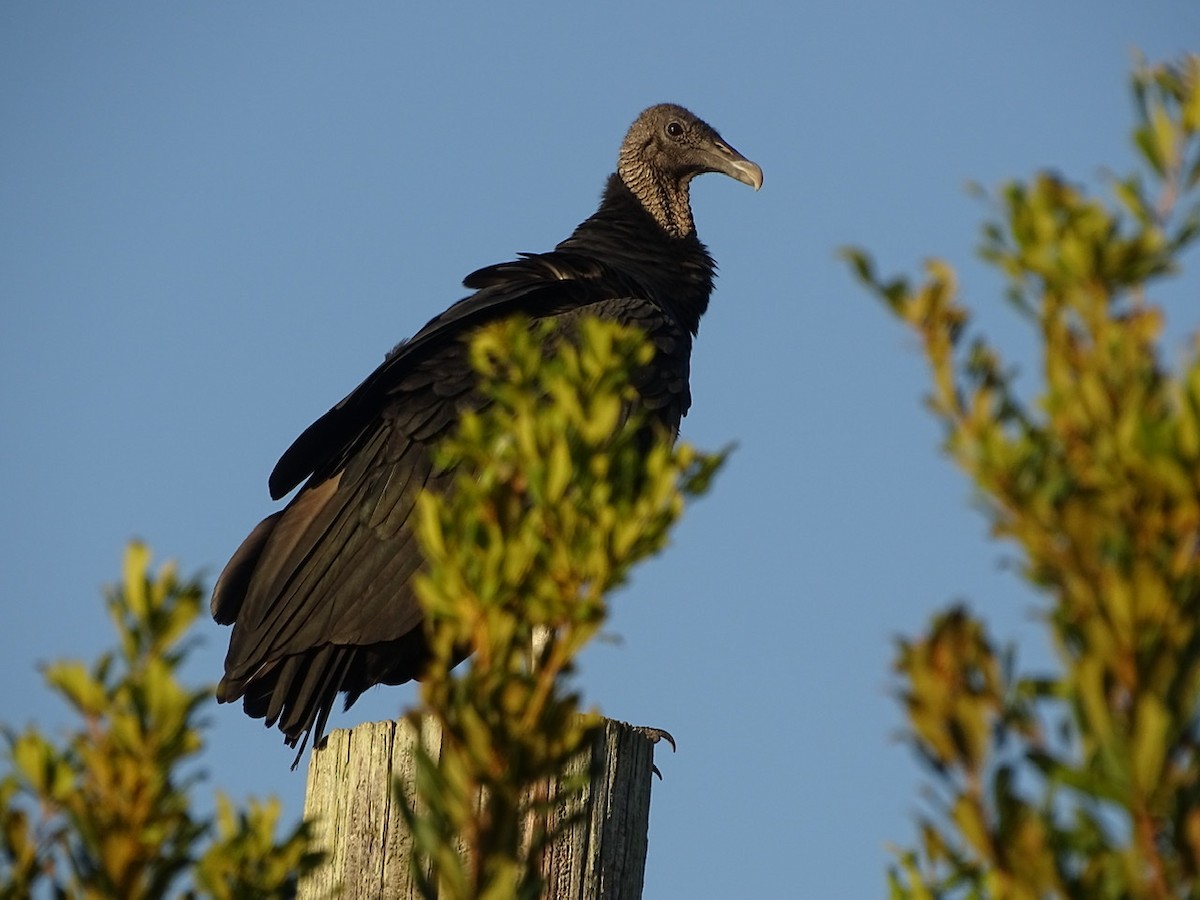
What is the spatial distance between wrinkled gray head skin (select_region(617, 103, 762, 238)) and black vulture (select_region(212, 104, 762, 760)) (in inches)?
38.4

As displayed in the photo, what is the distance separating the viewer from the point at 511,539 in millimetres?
1272

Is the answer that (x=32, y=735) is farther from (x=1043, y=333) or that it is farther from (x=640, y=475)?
(x=1043, y=333)

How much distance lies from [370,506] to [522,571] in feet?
9.76

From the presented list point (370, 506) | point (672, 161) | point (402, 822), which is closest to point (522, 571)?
point (402, 822)

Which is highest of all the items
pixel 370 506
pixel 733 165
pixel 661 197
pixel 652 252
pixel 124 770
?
pixel 733 165

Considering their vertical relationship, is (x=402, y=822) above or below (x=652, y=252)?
below

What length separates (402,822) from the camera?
267 cm

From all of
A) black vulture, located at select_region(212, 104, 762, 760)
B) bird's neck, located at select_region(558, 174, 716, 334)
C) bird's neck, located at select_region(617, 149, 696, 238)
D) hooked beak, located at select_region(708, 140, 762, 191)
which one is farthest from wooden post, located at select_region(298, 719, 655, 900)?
hooked beak, located at select_region(708, 140, 762, 191)

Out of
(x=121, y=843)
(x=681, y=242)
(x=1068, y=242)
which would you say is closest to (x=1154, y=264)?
(x=1068, y=242)

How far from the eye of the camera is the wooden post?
2.62 meters

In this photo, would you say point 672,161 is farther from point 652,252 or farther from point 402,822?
point 402,822

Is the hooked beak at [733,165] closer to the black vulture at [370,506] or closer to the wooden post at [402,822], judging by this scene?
the black vulture at [370,506]

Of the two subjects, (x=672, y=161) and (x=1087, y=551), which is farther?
(x=672, y=161)

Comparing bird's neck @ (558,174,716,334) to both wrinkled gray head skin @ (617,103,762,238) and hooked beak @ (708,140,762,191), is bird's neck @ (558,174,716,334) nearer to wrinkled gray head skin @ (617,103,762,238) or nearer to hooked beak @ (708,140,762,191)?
wrinkled gray head skin @ (617,103,762,238)
